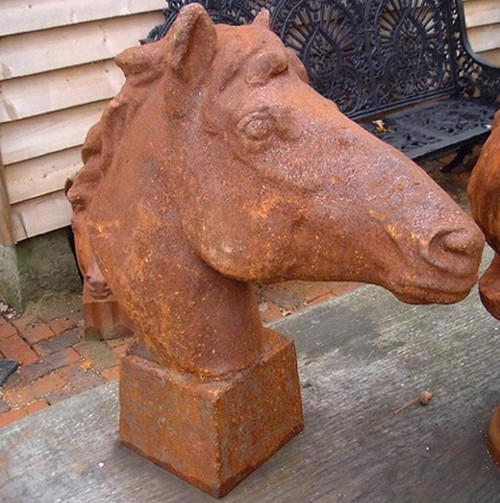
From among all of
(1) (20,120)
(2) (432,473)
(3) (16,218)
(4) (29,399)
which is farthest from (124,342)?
(2) (432,473)

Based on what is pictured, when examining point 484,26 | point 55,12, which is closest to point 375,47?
point 484,26

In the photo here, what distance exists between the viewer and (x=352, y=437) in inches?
46.7

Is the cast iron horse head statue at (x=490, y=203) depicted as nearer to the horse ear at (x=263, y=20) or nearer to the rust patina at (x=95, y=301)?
the horse ear at (x=263, y=20)

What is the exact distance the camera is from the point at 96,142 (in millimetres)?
1039

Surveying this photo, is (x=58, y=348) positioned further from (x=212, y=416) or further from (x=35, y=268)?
(x=212, y=416)

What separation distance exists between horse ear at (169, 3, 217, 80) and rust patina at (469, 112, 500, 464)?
1.26 ft

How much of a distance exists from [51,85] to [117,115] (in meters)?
1.43

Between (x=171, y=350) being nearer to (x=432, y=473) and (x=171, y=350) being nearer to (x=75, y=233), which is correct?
(x=432, y=473)

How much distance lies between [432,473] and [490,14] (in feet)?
9.39

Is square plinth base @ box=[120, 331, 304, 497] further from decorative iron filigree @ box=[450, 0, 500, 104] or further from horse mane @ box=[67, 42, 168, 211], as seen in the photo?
decorative iron filigree @ box=[450, 0, 500, 104]

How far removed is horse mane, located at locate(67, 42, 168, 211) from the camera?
95 centimetres

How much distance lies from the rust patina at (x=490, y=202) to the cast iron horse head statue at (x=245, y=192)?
0.44 feet

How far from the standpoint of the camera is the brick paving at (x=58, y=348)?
6.85 ft

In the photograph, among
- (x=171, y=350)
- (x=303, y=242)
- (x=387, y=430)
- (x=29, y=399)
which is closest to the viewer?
(x=303, y=242)
